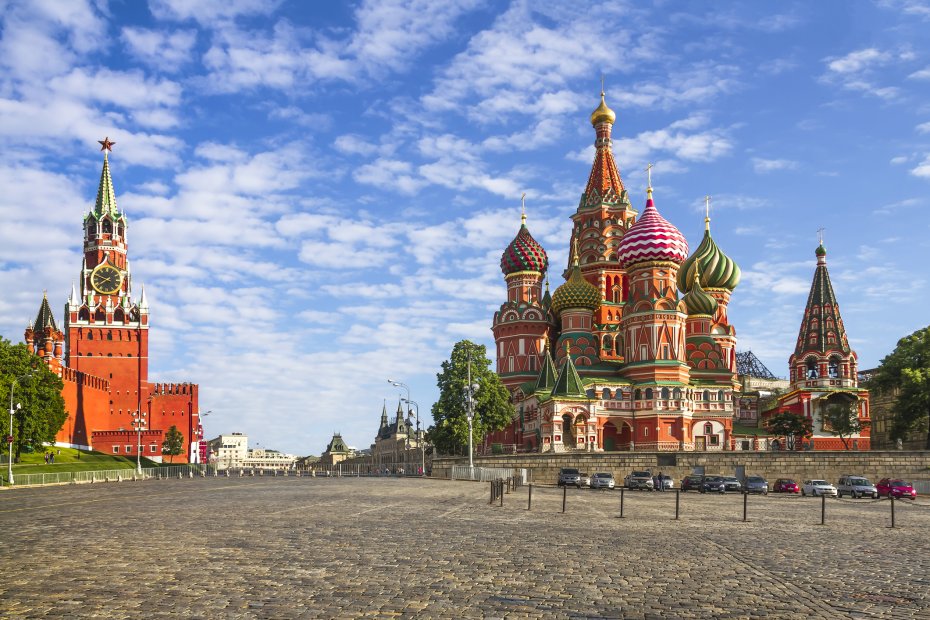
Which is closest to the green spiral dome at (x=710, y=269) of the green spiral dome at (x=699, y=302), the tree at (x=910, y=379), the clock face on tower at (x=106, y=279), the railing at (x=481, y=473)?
the green spiral dome at (x=699, y=302)

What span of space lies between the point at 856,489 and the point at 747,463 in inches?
738

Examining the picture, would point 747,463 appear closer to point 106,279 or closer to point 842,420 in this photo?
point 842,420

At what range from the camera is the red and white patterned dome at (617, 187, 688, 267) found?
84.7 m

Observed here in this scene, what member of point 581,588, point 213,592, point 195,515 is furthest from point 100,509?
point 581,588

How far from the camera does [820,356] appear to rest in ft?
269

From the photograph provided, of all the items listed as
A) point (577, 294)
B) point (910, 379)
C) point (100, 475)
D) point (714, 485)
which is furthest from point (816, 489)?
point (577, 294)

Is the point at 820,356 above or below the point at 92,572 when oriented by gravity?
above

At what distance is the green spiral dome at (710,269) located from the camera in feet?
307

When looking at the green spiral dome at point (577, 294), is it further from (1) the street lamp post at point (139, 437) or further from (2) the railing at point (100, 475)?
(1) the street lamp post at point (139, 437)

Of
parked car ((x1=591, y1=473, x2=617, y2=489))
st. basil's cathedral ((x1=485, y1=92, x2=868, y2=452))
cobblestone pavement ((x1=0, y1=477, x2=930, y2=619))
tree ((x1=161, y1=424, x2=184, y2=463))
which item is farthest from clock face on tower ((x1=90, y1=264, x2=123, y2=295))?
cobblestone pavement ((x1=0, y1=477, x2=930, y2=619))

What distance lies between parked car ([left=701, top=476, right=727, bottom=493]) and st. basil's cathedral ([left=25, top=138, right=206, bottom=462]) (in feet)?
275

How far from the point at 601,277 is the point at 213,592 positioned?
84399mm

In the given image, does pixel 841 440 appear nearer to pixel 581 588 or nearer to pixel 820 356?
pixel 820 356

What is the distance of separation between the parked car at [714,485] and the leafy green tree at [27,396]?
141ft
